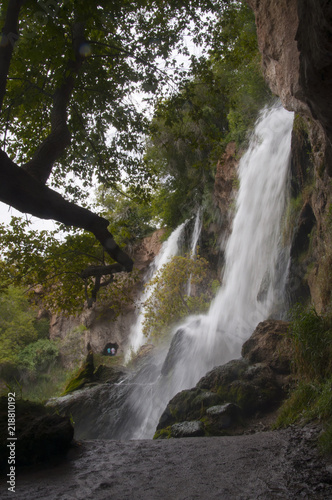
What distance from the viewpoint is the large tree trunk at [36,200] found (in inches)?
175

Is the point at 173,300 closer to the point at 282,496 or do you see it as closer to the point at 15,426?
the point at 15,426

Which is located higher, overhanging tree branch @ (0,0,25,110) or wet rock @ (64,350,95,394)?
overhanging tree branch @ (0,0,25,110)

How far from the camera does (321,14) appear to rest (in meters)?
3.06

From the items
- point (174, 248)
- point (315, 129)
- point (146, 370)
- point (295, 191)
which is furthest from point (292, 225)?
point (174, 248)

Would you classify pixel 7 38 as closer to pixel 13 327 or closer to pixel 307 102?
pixel 307 102

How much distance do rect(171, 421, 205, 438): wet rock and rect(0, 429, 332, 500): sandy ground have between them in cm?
136

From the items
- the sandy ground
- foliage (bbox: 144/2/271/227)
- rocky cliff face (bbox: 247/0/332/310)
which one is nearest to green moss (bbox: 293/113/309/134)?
rocky cliff face (bbox: 247/0/332/310)

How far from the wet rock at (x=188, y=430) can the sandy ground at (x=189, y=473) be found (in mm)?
1361

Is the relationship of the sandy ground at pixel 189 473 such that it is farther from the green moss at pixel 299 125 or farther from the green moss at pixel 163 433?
the green moss at pixel 299 125

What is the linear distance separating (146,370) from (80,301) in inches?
225

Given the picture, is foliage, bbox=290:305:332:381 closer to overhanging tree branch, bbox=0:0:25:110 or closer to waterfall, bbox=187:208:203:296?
overhanging tree branch, bbox=0:0:25:110

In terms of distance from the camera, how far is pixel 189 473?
349 centimetres

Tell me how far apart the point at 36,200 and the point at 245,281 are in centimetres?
968

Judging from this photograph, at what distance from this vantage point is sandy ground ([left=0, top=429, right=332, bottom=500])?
9.70ft
